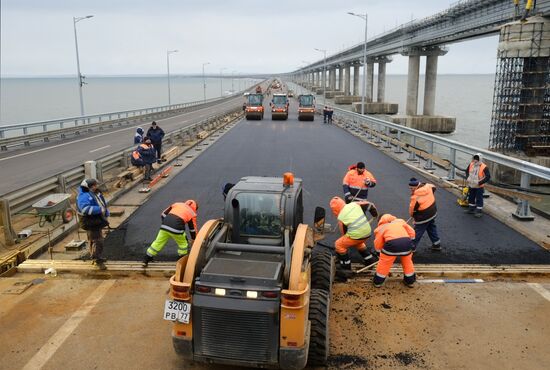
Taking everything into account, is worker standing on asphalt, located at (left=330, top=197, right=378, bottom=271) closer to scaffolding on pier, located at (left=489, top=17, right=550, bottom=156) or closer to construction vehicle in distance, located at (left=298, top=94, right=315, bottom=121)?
scaffolding on pier, located at (left=489, top=17, right=550, bottom=156)

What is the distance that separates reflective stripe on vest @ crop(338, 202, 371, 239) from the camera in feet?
25.1

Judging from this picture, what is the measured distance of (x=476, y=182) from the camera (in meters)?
10.8

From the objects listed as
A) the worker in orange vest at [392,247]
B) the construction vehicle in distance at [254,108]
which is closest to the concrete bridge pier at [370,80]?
the construction vehicle in distance at [254,108]

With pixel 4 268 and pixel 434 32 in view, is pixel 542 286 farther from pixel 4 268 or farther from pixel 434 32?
pixel 434 32

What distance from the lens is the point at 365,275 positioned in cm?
796

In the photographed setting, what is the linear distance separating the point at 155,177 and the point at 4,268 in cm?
769

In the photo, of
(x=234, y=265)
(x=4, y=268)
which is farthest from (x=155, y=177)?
(x=234, y=265)

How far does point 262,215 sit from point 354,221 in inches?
85.4

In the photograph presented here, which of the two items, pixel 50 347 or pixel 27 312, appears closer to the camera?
pixel 50 347

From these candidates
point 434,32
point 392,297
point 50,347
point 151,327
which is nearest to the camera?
point 50,347

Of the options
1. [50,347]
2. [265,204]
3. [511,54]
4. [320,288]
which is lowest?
[50,347]

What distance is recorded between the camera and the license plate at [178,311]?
4.83 metres

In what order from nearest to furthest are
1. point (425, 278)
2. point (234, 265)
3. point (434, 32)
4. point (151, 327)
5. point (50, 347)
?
point (234, 265) < point (50, 347) < point (151, 327) < point (425, 278) < point (434, 32)

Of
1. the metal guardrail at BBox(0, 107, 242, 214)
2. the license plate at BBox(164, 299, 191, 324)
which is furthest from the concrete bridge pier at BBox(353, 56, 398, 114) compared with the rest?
the license plate at BBox(164, 299, 191, 324)
